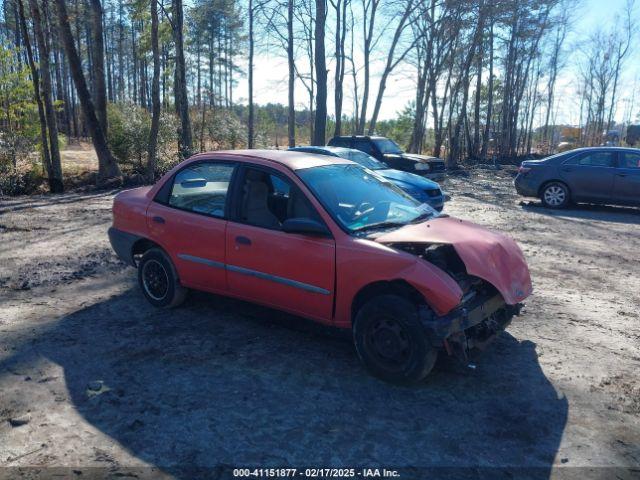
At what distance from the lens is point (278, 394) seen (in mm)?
3740

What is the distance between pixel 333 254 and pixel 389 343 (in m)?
0.83

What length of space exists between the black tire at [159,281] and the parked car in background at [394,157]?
1152cm

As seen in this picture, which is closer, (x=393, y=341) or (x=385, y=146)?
(x=393, y=341)

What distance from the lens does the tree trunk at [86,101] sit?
593 inches

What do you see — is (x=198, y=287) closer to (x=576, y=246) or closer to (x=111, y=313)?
(x=111, y=313)

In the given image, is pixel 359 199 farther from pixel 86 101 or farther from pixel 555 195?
pixel 86 101

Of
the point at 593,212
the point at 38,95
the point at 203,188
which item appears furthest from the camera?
the point at 38,95

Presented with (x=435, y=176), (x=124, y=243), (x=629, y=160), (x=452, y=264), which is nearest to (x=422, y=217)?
(x=452, y=264)

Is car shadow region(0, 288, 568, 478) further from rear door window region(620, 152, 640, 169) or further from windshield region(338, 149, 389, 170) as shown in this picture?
rear door window region(620, 152, 640, 169)

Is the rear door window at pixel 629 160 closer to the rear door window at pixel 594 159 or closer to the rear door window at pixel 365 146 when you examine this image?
the rear door window at pixel 594 159

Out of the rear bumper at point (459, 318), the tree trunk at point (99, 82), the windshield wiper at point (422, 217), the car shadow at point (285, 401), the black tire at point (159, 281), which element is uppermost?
the tree trunk at point (99, 82)

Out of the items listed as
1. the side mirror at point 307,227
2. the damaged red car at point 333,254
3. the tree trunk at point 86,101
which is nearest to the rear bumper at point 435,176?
the tree trunk at point 86,101

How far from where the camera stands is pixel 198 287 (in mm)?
5094

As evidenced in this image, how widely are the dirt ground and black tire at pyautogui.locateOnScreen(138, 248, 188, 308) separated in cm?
16
